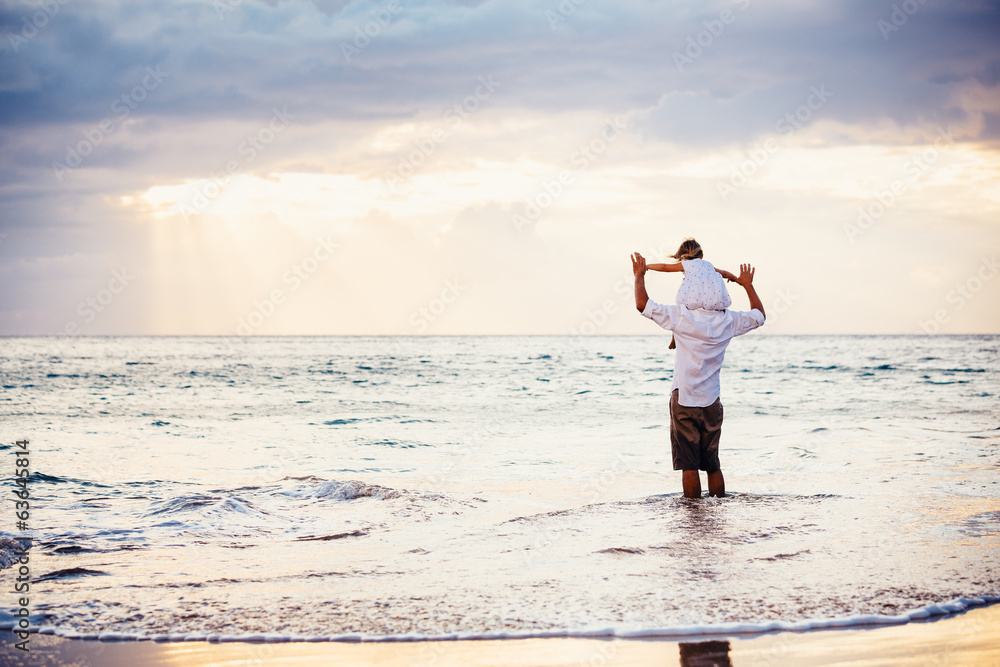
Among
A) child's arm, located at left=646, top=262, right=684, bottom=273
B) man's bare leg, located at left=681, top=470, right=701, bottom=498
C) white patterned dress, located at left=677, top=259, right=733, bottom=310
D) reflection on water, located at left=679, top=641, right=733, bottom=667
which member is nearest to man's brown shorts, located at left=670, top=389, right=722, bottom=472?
man's bare leg, located at left=681, top=470, right=701, bottom=498

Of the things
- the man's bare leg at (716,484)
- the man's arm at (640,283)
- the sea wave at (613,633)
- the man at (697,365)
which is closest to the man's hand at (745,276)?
the man at (697,365)

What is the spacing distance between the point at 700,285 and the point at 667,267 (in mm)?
299

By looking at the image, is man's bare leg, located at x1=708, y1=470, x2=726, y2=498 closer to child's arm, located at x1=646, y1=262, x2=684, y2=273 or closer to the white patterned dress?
the white patterned dress

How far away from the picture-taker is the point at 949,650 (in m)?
3.23

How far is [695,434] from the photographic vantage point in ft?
20.0

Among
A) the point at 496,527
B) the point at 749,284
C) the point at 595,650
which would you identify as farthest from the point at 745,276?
the point at 595,650

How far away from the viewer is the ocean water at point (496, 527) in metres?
3.79

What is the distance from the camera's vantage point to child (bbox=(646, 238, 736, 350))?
5793mm

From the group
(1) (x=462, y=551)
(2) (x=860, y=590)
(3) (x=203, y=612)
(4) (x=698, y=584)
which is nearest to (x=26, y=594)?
(3) (x=203, y=612)

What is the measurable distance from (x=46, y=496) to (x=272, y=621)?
18.8ft

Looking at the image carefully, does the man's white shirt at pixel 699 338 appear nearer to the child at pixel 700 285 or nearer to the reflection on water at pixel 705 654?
the child at pixel 700 285

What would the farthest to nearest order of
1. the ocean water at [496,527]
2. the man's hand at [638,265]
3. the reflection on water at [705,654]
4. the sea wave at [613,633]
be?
the man's hand at [638,265]
the ocean water at [496,527]
the sea wave at [613,633]
the reflection on water at [705,654]

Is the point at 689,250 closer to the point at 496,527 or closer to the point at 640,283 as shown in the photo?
the point at 640,283

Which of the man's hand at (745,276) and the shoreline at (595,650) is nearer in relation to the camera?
the shoreline at (595,650)
